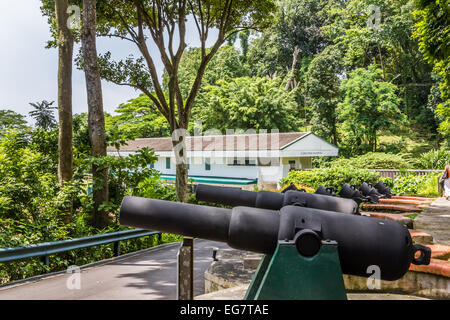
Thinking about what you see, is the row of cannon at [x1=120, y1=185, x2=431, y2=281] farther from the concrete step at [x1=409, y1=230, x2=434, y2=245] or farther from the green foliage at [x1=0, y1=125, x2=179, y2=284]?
the green foliage at [x1=0, y1=125, x2=179, y2=284]

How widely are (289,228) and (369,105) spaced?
110ft

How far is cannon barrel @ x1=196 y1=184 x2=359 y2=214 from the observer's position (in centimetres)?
284

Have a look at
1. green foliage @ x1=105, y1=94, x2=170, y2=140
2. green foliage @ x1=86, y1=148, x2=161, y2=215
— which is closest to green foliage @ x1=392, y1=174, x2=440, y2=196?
green foliage @ x1=86, y1=148, x2=161, y2=215

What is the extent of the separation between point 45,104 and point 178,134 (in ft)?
130

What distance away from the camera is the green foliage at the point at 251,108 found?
3741 cm

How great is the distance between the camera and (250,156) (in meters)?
26.2

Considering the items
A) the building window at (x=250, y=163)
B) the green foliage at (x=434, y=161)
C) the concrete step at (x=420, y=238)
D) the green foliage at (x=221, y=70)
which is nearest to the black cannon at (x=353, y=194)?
the concrete step at (x=420, y=238)

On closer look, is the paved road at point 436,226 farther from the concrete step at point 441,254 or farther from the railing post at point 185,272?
the railing post at point 185,272

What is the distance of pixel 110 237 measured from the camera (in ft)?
28.2

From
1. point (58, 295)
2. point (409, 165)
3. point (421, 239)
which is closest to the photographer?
point (421, 239)

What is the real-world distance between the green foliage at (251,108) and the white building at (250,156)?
25.4ft

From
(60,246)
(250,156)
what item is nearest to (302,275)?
(60,246)
